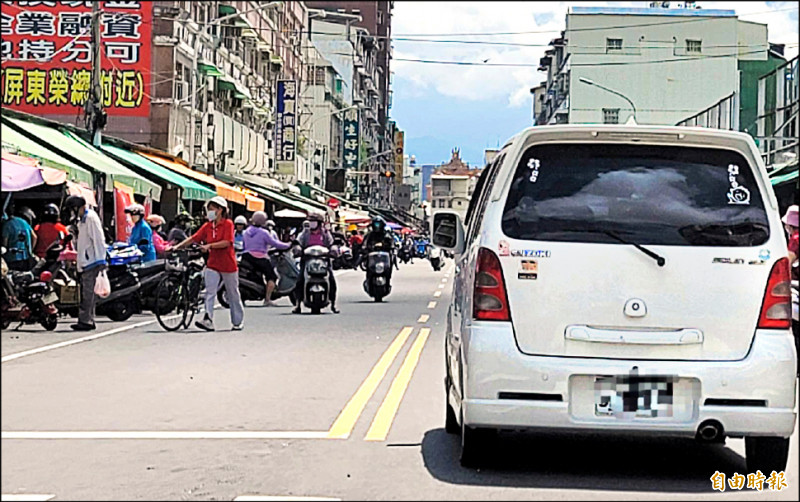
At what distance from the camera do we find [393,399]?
9.55 m

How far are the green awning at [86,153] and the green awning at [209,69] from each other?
26.6 ft

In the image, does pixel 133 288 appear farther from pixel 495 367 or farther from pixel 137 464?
pixel 495 367

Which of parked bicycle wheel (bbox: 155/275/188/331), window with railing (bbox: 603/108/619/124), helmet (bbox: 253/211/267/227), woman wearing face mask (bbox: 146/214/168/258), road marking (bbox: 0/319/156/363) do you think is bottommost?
road marking (bbox: 0/319/156/363)

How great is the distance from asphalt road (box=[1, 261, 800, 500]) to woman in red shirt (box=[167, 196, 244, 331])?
226cm

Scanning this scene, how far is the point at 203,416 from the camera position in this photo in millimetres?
8578

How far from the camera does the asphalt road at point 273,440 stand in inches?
246

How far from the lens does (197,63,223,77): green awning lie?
31.7m

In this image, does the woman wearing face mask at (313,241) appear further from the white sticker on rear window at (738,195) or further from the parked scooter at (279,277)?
the white sticker on rear window at (738,195)

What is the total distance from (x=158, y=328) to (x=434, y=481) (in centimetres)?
1020

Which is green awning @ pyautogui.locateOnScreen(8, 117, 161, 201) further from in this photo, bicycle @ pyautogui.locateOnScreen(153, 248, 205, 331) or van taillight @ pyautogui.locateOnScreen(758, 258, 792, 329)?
van taillight @ pyautogui.locateOnScreen(758, 258, 792, 329)

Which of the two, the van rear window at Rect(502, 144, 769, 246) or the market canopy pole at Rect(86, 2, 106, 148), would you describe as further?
the market canopy pole at Rect(86, 2, 106, 148)

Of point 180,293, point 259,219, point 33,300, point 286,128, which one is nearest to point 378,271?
point 259,219

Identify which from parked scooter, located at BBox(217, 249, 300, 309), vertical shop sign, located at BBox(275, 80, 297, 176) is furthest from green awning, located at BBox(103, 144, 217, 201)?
vertical shop sign, located at BBox(275, 80, 297, 176)

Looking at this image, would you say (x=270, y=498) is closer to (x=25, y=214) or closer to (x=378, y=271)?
(x=25, y=214)
